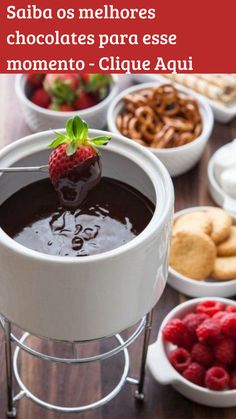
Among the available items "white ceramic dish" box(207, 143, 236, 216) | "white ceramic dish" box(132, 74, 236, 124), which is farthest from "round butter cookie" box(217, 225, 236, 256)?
"white ceramic dish" box(132, 74, 236, 124)

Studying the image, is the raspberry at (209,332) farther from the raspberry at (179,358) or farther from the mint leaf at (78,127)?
the mint leaf at (78,127)

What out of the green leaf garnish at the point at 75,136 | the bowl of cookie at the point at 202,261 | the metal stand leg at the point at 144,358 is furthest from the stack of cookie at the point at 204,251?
the green leaf garnish at the point at 75,136

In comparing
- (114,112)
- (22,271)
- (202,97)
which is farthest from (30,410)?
(202,97)

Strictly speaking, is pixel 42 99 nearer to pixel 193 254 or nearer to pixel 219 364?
pixel 193 254

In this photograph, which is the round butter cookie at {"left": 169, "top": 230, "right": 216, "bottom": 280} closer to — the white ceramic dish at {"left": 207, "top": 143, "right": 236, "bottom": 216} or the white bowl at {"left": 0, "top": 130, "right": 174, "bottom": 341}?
the white ceramic dish at {"left": 207, "top": 143, "right": 236, "bottom": 216}

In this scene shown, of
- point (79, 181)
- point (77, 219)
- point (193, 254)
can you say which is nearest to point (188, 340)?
point (193, 254)
